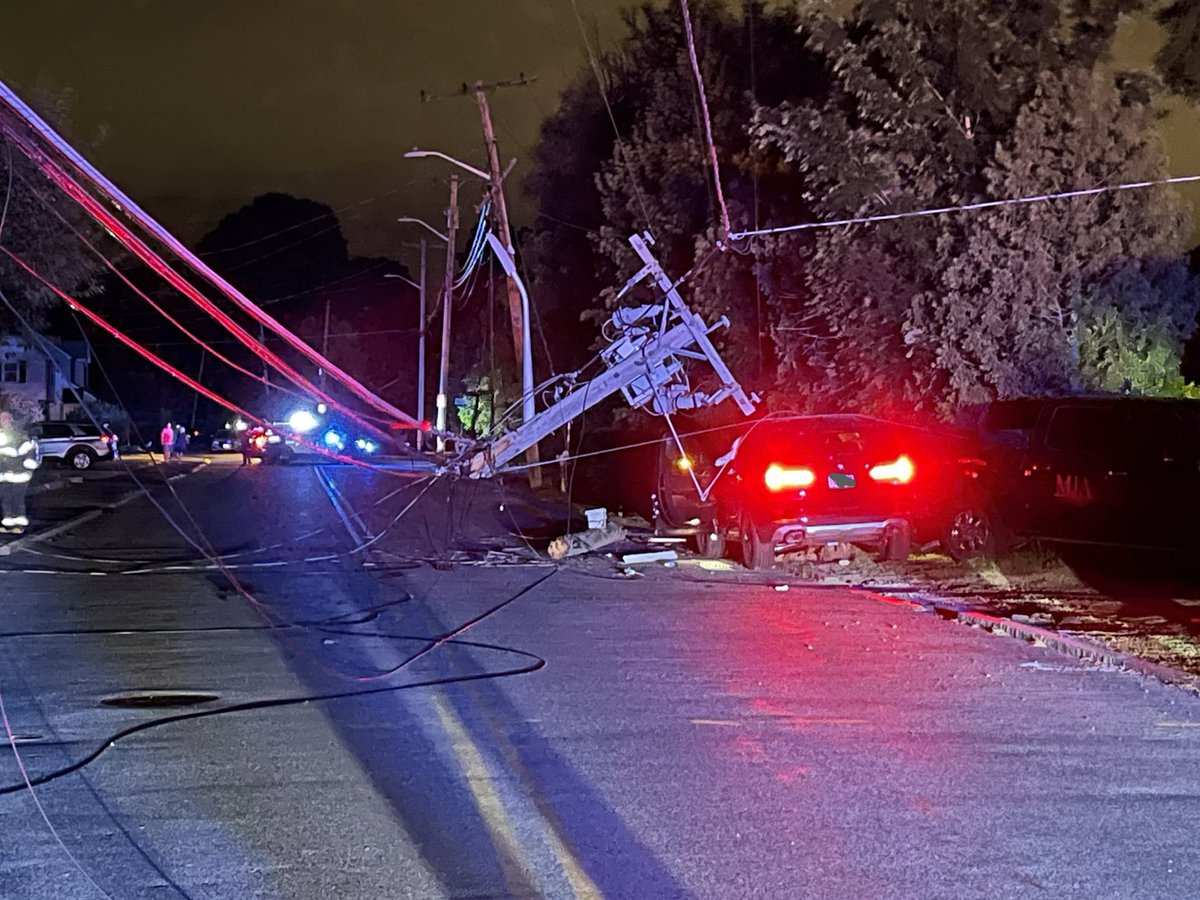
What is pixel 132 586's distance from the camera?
13.4 metres

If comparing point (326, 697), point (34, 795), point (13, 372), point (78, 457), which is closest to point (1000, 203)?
point (326, 697)

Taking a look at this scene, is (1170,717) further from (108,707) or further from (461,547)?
(461,547)

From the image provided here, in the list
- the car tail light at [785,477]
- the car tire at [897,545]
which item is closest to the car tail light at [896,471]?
the car tire at [897,545]

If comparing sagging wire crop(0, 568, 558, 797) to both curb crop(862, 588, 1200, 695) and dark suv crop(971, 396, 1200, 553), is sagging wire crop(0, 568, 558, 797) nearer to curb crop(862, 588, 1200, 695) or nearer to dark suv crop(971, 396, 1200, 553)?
curb crop(862, 588, 1200, 695)

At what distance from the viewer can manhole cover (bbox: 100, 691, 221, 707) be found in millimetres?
7977

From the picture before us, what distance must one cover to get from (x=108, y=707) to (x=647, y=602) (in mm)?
5757

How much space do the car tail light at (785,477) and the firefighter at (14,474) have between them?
35.6 ft

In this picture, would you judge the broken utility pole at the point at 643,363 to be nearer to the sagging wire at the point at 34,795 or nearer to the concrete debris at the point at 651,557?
the concrete debris at the point at 651,557

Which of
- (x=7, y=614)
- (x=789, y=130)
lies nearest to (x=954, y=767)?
(x=7, y=614)

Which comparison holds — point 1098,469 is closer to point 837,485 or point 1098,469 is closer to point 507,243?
point 837,485

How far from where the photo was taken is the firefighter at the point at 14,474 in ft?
60.2

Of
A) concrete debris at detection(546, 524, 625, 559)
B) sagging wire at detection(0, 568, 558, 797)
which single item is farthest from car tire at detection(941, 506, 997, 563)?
sagging wire at detection(0, 568, 558, 797)

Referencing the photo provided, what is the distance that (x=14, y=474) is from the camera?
61.2ft

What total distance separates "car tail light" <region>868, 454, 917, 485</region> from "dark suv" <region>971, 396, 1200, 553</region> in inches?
34.9
